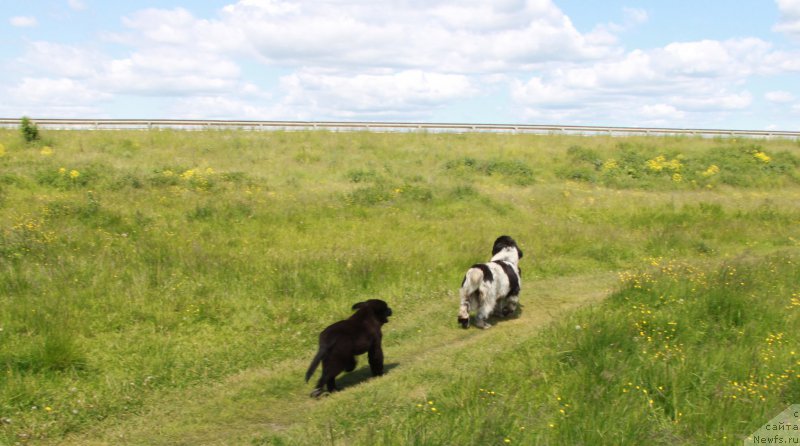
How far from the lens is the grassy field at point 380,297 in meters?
6.93

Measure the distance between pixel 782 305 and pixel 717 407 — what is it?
5095 millimetres

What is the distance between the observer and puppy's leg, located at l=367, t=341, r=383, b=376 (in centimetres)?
855

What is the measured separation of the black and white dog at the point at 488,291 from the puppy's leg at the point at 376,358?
274 cm

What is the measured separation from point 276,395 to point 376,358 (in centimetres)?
144

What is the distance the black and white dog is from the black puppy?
2620 millimetres

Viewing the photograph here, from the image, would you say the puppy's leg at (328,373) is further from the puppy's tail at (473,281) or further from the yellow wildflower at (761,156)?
the yellow wildflower at (761,156)

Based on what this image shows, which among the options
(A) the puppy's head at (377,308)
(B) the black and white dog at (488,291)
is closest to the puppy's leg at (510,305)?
(B) the black and white dog at (488,291)

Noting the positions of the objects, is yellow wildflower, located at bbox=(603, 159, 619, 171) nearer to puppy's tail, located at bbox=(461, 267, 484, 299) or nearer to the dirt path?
the dirt path

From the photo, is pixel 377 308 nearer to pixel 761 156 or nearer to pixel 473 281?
pixel 473 281

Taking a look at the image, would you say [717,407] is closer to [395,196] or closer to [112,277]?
[112,277]

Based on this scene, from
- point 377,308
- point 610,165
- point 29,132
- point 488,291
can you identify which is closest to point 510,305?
point 488,291

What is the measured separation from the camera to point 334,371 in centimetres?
807

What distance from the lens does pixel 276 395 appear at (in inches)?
328

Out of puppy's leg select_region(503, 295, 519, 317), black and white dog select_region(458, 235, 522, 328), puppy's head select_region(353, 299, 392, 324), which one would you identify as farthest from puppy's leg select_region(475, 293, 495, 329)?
puppy's head select_region(353, 299, 392, 324)
